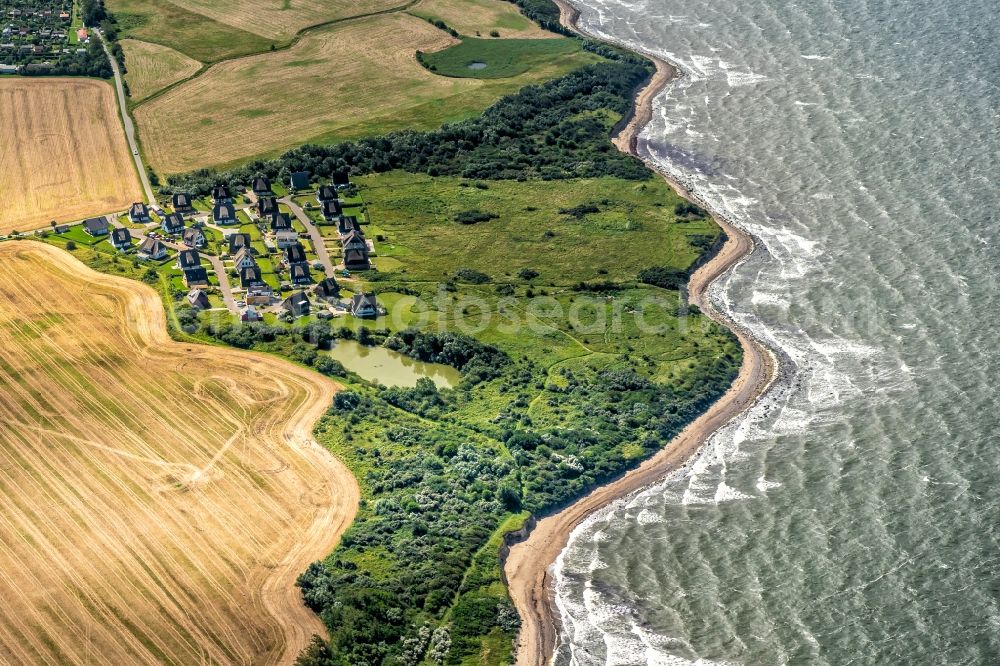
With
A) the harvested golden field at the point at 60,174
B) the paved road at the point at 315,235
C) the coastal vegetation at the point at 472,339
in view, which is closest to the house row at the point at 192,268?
the coastal vegetation at the point at 472,339

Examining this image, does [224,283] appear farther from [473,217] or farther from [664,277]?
[664,277]

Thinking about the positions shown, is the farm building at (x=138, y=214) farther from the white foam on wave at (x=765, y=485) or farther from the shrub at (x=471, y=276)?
the white foam on wave at (x=765, y=485)

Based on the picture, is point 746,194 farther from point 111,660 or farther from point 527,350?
point 111,660

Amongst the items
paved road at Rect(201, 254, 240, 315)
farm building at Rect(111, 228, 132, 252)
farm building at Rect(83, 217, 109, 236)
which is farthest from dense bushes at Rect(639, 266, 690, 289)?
farm building at Rect(83, 217, 109, 236)

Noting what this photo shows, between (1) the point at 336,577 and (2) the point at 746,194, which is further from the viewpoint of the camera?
(2) the point at 746,194

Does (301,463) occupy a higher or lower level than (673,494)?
lower

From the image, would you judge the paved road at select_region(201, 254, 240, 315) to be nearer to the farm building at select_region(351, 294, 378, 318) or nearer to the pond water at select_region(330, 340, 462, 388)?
the farm building at select_region(351, 294, 378, 318)

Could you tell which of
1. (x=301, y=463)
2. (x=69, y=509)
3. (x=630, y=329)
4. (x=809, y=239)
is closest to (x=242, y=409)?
(x=301, y=463)
